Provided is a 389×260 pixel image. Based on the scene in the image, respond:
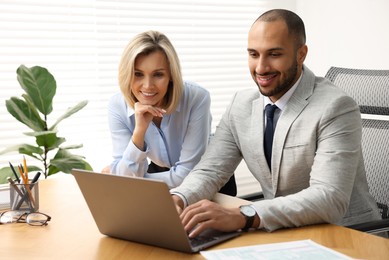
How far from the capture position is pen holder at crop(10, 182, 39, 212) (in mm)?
1804

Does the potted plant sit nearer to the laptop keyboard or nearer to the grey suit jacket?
the grey suit jacket

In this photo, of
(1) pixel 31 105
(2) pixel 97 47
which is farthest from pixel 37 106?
(2) pixel 97 47

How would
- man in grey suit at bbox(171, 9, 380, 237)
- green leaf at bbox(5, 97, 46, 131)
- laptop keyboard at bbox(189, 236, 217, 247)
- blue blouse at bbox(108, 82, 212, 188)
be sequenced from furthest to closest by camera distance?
green leaf at bbox(5, 97, 46, 131) → blue blouse at bbox(108, 82, 212, 188) → man in grey suit at bbox(171, 9, 380, 237) → laptop keyboard at bbox(189, 236, 217, 247)

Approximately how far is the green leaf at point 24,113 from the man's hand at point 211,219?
63.0 inches

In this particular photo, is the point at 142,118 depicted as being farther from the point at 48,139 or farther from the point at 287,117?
the point at 48,139

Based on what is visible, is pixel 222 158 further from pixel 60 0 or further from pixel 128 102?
pixel 60 0

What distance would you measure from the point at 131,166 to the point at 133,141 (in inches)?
4.3

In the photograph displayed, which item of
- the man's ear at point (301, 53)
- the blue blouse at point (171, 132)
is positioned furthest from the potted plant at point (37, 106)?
the man's ear at point (301, 53)

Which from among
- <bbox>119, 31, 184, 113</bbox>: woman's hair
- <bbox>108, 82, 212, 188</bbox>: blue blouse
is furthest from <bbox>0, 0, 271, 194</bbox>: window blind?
<bbox>119, 31, 184, 113</bbox>: woman's hair

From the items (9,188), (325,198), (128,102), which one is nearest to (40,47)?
(128,102)

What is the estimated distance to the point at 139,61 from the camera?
7.86 ft

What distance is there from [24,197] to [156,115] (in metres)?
0.72

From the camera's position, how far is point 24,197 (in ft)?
5.94

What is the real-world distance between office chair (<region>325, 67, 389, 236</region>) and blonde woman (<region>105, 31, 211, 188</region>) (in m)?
0.61
